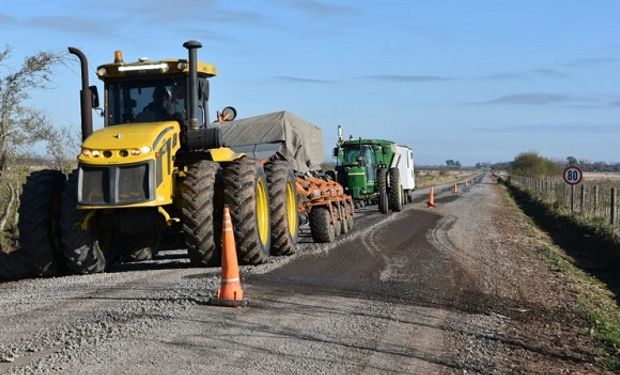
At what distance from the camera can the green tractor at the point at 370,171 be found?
86.8ft

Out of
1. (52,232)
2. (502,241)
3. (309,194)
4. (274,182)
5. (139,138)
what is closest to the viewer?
(139,138)

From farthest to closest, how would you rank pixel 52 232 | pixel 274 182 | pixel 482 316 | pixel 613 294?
pixel 274 182 < pixel 613 294 < pixel 52 232 < pixel 482 316

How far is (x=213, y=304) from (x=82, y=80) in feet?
16.0

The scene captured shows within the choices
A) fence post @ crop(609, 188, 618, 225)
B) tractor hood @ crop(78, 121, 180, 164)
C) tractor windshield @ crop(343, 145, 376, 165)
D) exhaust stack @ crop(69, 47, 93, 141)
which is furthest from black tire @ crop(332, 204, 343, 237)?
tractor windshield @ crop(343, 145, 376, 165)

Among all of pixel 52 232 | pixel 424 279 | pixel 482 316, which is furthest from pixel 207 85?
pixel 482 316

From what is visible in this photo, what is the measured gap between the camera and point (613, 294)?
1175 centimetres

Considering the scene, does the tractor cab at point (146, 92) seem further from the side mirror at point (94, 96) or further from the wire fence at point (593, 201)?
the wire fence at point (593, 201)

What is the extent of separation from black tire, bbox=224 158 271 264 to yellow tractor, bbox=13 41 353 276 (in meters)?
0.01

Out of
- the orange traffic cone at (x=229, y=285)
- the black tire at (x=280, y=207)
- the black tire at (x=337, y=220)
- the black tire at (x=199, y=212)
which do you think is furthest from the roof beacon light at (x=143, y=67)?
the black tire at (x=337, y=220)

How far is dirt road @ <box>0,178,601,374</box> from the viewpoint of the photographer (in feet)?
19.8

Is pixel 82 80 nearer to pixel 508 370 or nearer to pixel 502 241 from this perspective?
pixel 508 370

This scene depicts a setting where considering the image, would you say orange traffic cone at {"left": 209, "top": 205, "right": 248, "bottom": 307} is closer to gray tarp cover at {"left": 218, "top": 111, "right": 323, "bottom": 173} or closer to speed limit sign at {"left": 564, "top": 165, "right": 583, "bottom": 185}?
gray tarp cover at {"left": 218, "top": 111, "right": 323, "bottom": 173}

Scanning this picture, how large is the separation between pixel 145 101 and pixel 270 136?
4.68 meters

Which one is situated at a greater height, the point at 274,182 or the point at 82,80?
the point at 82,80
